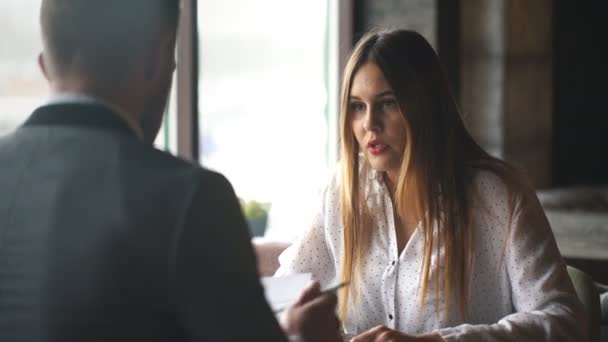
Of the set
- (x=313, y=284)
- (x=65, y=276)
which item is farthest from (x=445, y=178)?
(x=65, y=276)

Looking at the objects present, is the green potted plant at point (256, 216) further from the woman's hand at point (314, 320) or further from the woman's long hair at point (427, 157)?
the woman's hand at point (314, 320)

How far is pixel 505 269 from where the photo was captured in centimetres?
175

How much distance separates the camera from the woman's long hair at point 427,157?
71.6 inches

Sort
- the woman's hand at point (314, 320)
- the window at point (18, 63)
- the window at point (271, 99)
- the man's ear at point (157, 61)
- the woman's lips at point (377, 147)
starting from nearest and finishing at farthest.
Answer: the man's ear at point (157, 61), the woman's hand at point (314, 320), the woman's lips at point (377, 147), the window at point (18, 63), the window at point (271, 99)

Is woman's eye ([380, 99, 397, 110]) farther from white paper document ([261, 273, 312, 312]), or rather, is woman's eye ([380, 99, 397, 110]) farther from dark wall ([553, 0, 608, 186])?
dark wall ([553, 0, 608, 186])

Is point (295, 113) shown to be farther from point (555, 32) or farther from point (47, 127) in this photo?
point (47, 127)

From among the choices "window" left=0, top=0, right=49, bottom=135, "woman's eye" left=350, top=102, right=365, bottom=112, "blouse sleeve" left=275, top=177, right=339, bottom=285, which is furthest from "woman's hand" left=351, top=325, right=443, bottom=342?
"window" left=0, top=0, right=49, bottom=135

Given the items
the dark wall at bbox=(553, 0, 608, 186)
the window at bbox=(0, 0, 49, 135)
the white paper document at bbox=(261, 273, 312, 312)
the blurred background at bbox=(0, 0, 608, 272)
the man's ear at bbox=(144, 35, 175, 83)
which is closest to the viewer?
the man's ear at bbox=(144, 35, 175, 83)

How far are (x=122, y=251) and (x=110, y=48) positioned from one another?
0.21m

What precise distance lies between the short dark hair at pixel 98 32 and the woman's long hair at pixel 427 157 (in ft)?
3.16

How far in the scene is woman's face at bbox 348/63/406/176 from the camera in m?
1.86

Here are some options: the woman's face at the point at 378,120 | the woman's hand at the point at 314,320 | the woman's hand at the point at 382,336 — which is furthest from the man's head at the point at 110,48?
the woman's face at the point at 378,120

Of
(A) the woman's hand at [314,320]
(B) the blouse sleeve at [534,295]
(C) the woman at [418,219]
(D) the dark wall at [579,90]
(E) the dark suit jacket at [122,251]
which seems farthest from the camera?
(D) the dark wall at [579,90]

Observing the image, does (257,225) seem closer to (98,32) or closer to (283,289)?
(283,289)
